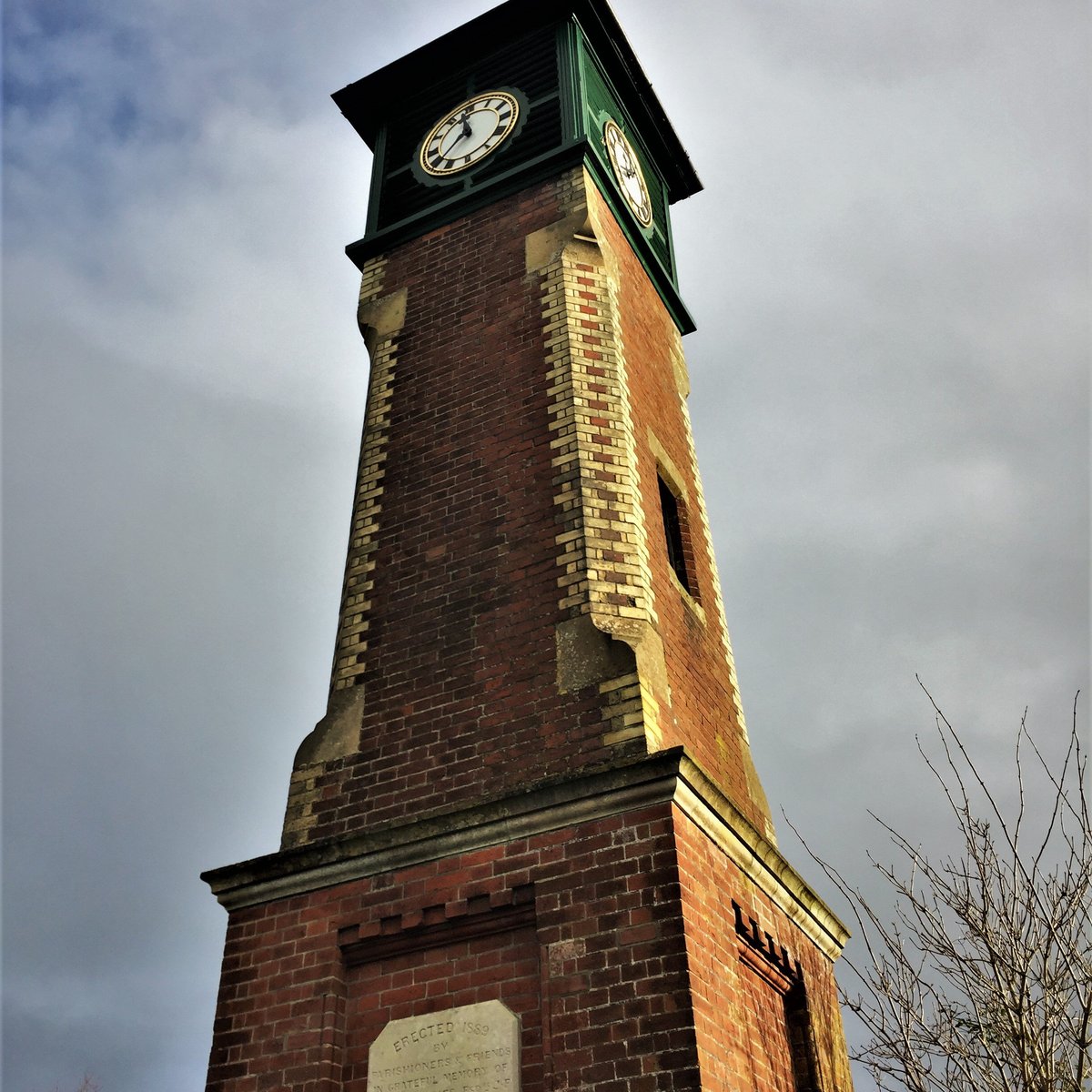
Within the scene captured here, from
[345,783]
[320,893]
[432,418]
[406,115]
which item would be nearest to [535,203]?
[432,418]

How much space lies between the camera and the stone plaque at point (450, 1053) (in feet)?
21.8

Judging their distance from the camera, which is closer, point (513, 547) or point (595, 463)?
point (513, 547)

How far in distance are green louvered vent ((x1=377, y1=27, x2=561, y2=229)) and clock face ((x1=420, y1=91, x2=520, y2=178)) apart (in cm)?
17

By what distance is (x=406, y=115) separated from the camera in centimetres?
1392

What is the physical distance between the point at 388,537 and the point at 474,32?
24.0 ft

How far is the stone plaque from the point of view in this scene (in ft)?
21.8

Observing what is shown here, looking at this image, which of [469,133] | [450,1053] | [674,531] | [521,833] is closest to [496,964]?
[450,1053]

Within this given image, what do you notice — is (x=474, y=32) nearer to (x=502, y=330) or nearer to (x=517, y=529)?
(x=502, y=330)

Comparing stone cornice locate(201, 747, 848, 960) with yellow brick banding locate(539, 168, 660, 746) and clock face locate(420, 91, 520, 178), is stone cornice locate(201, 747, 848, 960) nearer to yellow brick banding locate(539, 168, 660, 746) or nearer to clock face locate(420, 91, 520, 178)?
yellow brick banding locate(539, 168, 660, 746)

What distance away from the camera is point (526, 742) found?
25.6 feet

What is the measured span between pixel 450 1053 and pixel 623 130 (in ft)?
36.7

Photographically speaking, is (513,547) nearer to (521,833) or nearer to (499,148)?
(521,833)

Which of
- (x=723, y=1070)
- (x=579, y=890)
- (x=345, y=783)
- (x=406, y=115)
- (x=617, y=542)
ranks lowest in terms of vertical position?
(x=723, y=1070)

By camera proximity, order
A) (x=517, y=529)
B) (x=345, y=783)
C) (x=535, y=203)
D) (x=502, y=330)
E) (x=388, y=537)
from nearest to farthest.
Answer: (x=345, y=783) < (x=517, y=529) < (x=388, y=537) < (x=502, y=330) < (x=535, y=203)
